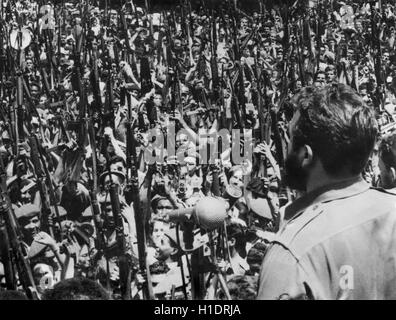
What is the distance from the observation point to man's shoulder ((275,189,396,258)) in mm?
1655

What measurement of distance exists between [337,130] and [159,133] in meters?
2.94

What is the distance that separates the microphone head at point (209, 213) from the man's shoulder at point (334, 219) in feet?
2.25

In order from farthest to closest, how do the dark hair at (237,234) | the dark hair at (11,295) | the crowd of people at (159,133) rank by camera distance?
the dark hair at (237,234) < the crowd of people at (159,133) < the dark hair at (11,295)

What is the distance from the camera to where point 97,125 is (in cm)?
503

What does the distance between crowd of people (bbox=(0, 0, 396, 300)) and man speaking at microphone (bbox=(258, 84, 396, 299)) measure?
0.13 m

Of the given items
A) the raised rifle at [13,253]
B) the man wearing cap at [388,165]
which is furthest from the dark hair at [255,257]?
the raised rifle at [13,253]

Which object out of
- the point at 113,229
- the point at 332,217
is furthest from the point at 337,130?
the point at 113,229

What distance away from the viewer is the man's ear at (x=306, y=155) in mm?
1741

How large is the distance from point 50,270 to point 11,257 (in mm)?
276

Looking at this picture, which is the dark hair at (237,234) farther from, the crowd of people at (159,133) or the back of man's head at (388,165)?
the back of man's head at (388,165)

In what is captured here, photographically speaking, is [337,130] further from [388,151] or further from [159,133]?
[159,133]

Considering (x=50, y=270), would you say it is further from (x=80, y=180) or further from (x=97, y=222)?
(x=80, y=180)

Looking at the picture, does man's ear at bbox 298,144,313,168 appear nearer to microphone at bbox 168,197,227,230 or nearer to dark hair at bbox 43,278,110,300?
microphone at bbox 168,197,227,230

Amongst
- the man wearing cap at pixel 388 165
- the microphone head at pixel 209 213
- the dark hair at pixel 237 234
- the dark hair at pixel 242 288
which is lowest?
the dark hair at pixel 242 288
